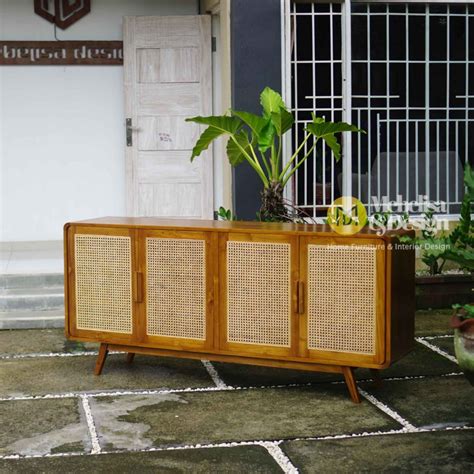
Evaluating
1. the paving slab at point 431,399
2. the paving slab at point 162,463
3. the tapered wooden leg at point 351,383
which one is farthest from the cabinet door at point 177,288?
the paving slab at point 162,463

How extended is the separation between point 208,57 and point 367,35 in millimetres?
1743

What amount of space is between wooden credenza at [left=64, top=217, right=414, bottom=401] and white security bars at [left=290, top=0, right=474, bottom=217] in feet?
8.01

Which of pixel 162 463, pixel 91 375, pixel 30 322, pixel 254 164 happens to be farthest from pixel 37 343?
pixel 162 463

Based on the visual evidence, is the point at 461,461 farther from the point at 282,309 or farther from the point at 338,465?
the point at 282,309

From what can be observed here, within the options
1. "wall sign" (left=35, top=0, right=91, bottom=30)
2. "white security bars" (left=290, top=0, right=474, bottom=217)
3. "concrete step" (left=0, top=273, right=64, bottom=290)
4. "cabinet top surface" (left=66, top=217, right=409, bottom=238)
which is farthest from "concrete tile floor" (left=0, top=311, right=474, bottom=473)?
"wall sign" (left=35, top=0, right=91, bottom=30)

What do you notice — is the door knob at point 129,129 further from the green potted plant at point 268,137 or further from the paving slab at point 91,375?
the paving slab at point 91,375

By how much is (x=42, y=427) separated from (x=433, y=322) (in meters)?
3.69

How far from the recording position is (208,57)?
965cm

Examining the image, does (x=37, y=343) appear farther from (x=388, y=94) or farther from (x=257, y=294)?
(x=388, y=94)

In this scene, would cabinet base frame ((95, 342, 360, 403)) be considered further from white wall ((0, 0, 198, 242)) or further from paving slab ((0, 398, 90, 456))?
white wall ((0, 0, 198, 242))

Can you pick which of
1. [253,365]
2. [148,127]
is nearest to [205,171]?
[148,127]

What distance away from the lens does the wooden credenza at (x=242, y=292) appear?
227 inches

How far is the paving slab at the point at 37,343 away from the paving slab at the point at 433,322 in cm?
245

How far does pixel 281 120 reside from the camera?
7.41 meters
